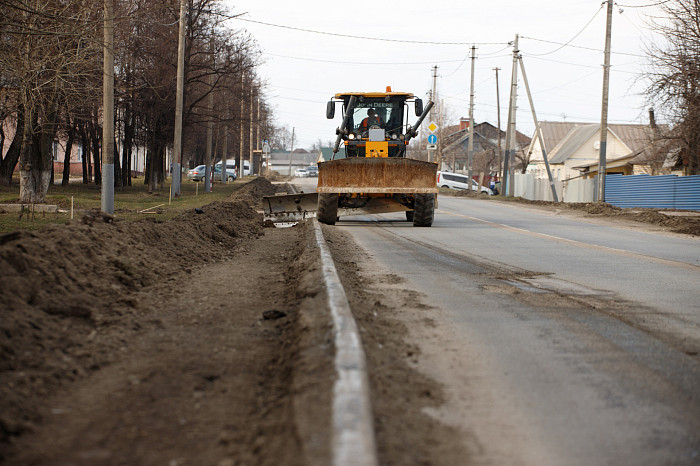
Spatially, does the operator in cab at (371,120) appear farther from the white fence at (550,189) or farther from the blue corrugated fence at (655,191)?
the white fence at (550,189)

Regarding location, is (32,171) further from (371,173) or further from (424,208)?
(424,208)

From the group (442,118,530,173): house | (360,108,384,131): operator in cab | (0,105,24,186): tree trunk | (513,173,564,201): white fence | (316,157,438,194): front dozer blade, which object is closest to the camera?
(316,157,438,194): front dozer blade

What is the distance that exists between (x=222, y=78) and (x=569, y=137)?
43.7 meters

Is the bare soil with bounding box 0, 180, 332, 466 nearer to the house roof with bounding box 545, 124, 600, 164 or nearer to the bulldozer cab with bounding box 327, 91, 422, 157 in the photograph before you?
the bulldozer cab with bounding box 327, 91, 422, 157

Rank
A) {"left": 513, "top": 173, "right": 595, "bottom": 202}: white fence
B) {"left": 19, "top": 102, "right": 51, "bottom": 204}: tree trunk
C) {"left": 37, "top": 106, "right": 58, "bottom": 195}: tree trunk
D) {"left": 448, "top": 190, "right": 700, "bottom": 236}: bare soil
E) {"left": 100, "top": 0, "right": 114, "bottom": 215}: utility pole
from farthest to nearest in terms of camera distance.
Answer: {"left": 513, "top": 173, "right": 595, "bottom": 202}: white fence, {"left": 37, "top": 106, "right": 58, "bottom": 195}: tree trunk, {"left": 19, "top": 102, "right": 51, "bottom": 204}: tree trunk, {"left": 448, "top": 190, "right": 700, "bottom": 236}: bare soil, {"left": 100, "top": 0, "right": 114, "bottom": 215}: utility pole

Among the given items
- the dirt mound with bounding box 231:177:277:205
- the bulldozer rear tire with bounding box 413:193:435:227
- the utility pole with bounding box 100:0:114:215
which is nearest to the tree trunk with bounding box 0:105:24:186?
the dirt mound with bounding box 231:177:277:205

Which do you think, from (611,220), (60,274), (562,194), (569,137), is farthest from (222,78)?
(569,137)

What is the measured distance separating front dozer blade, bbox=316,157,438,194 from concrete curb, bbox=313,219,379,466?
1205 cm

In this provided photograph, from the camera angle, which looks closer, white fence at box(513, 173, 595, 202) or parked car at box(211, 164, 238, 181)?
white fence at box(513, 173, 595, 202)

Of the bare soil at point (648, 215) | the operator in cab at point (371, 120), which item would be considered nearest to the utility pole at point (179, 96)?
the operator in cab at point (371, 120)

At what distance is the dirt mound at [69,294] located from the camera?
402cm

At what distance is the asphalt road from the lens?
3373 mm

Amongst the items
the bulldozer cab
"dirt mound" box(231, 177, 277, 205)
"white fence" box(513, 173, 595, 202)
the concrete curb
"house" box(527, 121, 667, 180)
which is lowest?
the concrete curb

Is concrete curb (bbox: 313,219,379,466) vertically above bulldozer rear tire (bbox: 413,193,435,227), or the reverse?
bulldozer rear tire (bbox: 413,193,435,227)
